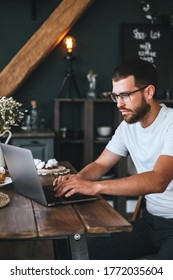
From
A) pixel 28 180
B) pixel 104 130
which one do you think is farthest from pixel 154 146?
pixel 104 130

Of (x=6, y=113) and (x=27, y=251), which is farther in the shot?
(x=6, y=113)

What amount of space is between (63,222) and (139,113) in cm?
80

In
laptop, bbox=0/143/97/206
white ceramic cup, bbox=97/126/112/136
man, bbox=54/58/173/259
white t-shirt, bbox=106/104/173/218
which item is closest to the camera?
laptop, bbox=0/143/97/206

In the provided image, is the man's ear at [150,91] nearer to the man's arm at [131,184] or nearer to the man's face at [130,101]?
the man's face at [130,101]

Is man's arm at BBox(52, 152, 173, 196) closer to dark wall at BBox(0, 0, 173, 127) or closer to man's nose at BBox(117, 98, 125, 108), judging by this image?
man's nose at BBox(117, 98, 125, 108)

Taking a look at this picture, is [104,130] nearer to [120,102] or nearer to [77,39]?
[77,39]

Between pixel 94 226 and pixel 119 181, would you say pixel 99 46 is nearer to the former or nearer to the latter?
pixel 119 181

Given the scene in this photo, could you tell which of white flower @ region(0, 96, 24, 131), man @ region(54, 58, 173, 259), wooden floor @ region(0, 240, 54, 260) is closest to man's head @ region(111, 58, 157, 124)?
man @ region(54, 58, 173, 259)

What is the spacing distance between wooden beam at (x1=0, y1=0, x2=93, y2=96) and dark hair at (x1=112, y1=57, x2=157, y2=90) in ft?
7.64

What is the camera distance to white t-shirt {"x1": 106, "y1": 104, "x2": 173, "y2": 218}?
2.04 meters

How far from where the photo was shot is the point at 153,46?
475 cm

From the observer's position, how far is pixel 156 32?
473cm

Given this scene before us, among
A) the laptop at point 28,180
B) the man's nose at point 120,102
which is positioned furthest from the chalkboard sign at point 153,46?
the laptop at point 28,180

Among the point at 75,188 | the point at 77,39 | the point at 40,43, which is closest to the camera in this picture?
the point at 75,188
